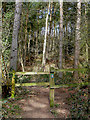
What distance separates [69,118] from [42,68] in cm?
958

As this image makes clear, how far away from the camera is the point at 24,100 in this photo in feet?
18.2

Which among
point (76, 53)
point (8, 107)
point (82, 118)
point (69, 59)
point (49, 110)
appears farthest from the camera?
point (69, 59)

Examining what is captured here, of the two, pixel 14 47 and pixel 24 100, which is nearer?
pixel 24 100

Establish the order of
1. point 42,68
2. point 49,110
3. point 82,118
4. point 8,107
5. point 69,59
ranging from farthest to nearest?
point 69,59, point 42,68, point 49,110, point 8,107, point 82,118

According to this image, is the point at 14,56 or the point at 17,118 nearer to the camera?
the point at 17,118

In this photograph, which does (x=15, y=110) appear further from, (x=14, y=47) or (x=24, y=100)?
(x=14, y=47)

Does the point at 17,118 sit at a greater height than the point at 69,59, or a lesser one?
lesser

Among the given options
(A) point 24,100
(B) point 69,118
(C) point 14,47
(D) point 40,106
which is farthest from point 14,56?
(B) point 69,118

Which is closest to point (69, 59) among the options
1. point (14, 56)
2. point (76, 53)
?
point (76, 53)

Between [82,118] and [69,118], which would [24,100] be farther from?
[82,118]

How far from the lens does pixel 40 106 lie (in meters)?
5.14

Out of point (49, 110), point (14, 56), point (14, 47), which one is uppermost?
point (14, 47)

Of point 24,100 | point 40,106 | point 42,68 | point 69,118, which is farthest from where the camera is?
point 42,68

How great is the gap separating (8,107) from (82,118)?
9.13 feet
